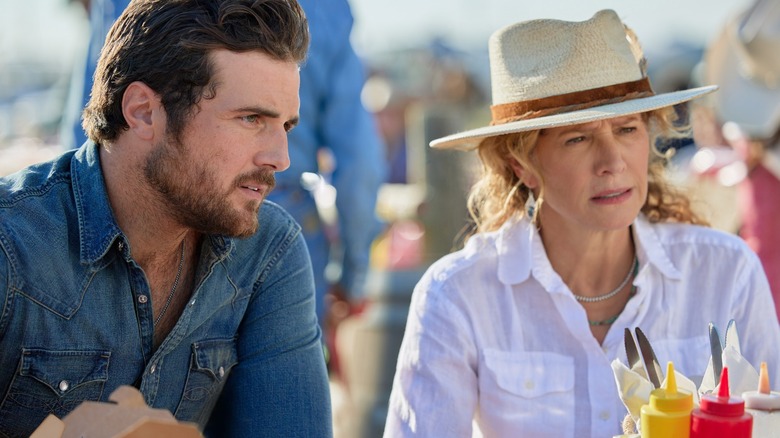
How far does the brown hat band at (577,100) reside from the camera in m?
2.58

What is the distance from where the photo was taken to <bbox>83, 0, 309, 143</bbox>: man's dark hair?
2.16m

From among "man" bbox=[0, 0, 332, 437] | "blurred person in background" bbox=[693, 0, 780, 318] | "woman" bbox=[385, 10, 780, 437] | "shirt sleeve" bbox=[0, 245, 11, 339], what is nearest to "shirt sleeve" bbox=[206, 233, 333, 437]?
"man" bbox=[0, 0, 332, 437]

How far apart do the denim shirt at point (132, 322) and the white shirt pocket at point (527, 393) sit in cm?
40

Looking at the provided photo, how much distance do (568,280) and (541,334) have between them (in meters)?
0.19

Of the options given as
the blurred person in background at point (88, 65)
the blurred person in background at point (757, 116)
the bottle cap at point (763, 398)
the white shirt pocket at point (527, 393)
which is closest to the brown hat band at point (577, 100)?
the white shirt pocket at point (527, 393)

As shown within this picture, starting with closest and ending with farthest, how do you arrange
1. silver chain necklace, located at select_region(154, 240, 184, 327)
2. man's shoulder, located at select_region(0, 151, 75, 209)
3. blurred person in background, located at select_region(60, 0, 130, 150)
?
man's shoulder, located at select_region(0, 151, 75, 209)
silver chain necklace, located at select_region(154, 240, 184, 327)
blurred person in background, located at select_region(60, 0, 130, 150)

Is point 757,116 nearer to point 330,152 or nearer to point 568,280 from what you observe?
point 330,152

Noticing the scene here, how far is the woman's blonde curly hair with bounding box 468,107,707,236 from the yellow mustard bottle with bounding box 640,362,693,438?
1123mm

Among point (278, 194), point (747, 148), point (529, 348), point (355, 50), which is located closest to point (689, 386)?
point (529, 348)

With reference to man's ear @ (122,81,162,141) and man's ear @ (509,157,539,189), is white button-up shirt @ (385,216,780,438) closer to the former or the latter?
man's ear @ (509,157,539,189)

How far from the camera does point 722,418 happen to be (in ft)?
5.27

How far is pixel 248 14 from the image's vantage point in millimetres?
2195

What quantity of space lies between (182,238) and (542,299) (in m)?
0.91

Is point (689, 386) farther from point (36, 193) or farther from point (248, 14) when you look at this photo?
point (36, 193)
